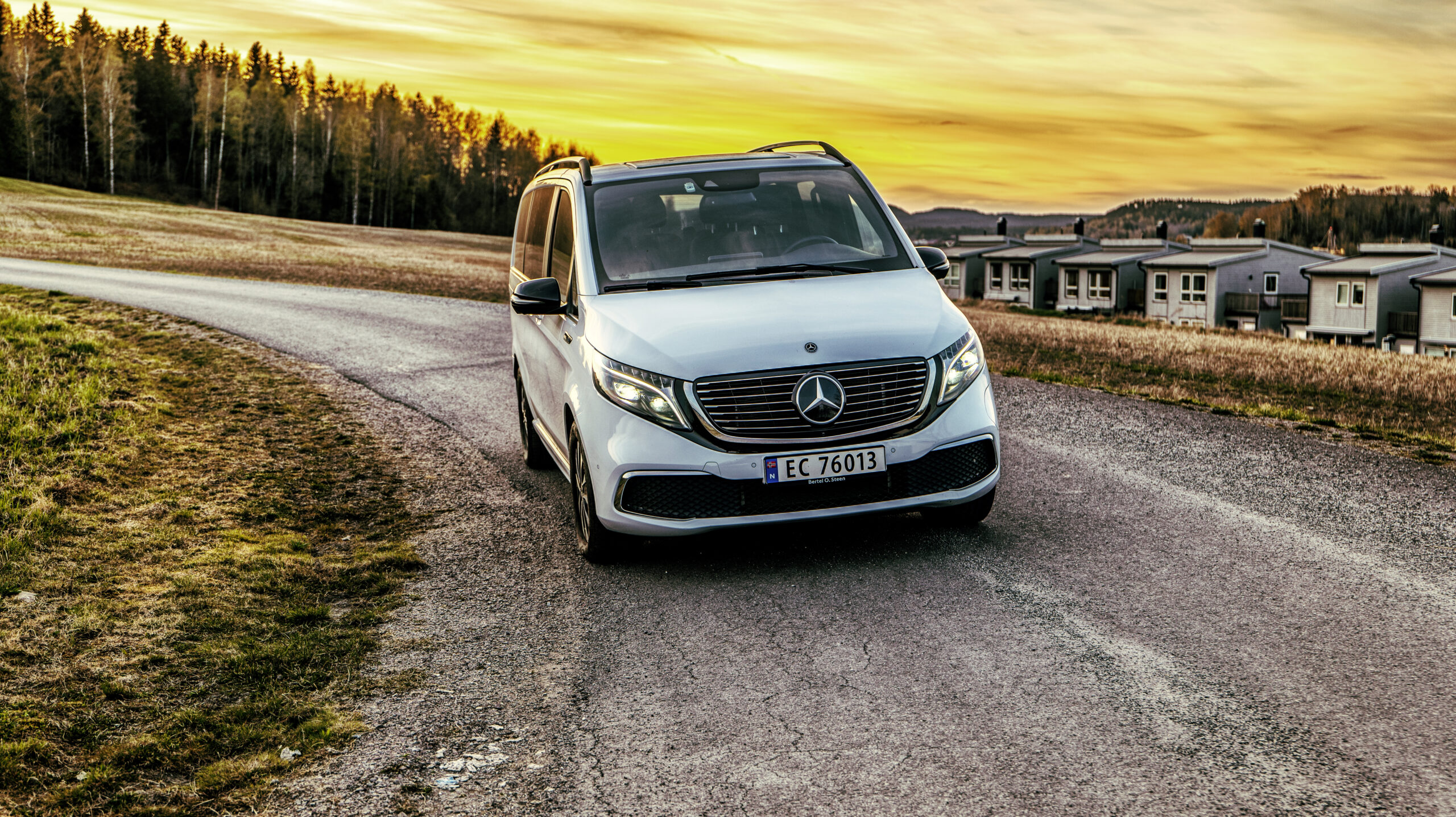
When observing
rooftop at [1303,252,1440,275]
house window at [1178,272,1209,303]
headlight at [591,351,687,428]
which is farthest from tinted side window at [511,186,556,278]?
house window at [1178,272,1209,303]

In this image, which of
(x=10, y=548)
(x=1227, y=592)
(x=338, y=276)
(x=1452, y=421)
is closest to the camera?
(x=1227, y=592)

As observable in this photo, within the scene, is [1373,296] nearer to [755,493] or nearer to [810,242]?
[810,242]

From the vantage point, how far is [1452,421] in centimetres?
1178

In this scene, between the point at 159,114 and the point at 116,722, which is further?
the point at 159,114

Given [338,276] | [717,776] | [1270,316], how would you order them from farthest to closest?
1. [1270,316]
2. [338,276]
3. [717,776]

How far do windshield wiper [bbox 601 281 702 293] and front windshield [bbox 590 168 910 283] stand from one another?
0.07 m

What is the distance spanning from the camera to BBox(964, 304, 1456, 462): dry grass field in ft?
Result: 34.8

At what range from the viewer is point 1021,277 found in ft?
285

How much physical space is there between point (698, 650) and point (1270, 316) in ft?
247

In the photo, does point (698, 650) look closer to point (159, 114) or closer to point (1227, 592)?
point (1227, 592)

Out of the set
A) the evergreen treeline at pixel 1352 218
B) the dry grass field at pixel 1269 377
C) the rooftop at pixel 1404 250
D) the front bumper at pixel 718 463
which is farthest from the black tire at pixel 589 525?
the evergreen treeline at pixel 1352 218

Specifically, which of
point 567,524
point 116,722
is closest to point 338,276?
point 567,524

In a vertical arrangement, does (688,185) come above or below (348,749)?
above

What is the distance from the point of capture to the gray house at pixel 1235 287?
70625mm
